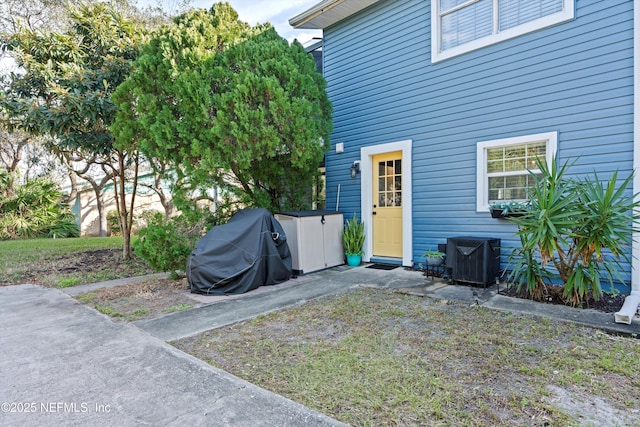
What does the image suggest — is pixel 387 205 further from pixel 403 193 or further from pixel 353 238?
pixel 353 238

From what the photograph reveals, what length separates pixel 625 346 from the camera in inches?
119

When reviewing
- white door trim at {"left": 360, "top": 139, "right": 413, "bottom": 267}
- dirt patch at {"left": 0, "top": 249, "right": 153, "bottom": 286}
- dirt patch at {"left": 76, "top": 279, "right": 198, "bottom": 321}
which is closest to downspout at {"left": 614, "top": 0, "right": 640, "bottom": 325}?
white door trim at {"left": 360, "top": 139, "right": 413, "bottom": 267}

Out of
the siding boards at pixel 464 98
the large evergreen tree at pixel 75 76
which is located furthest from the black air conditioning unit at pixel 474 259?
the large evergreen tree at pixel 75 76

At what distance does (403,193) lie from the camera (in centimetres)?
643

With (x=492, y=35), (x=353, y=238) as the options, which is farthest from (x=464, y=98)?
(x=353, y=238)

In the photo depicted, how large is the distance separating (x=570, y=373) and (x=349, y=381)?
61.0 inches

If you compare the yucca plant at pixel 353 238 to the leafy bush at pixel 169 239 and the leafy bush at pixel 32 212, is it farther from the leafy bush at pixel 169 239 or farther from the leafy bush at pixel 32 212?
the leafy bush at pixel 32 212

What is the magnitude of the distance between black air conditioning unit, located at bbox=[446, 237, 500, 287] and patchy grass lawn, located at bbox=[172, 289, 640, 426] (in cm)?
108

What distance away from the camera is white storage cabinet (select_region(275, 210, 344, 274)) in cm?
616

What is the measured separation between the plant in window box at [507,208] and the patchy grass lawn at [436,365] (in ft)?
5.09

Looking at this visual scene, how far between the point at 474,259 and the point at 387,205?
7.05 feet

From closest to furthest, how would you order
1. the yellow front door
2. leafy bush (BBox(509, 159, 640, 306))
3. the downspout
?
leafy bush (BBox(509, 159, 640, 306))
the downspout
the yellow front door

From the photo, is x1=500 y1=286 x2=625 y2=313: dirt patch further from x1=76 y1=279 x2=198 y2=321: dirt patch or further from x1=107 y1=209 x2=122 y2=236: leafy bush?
x1=107 y1=209 x2=122 y2=236: leafy bush

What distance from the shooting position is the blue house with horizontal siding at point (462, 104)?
4484 millimetres
